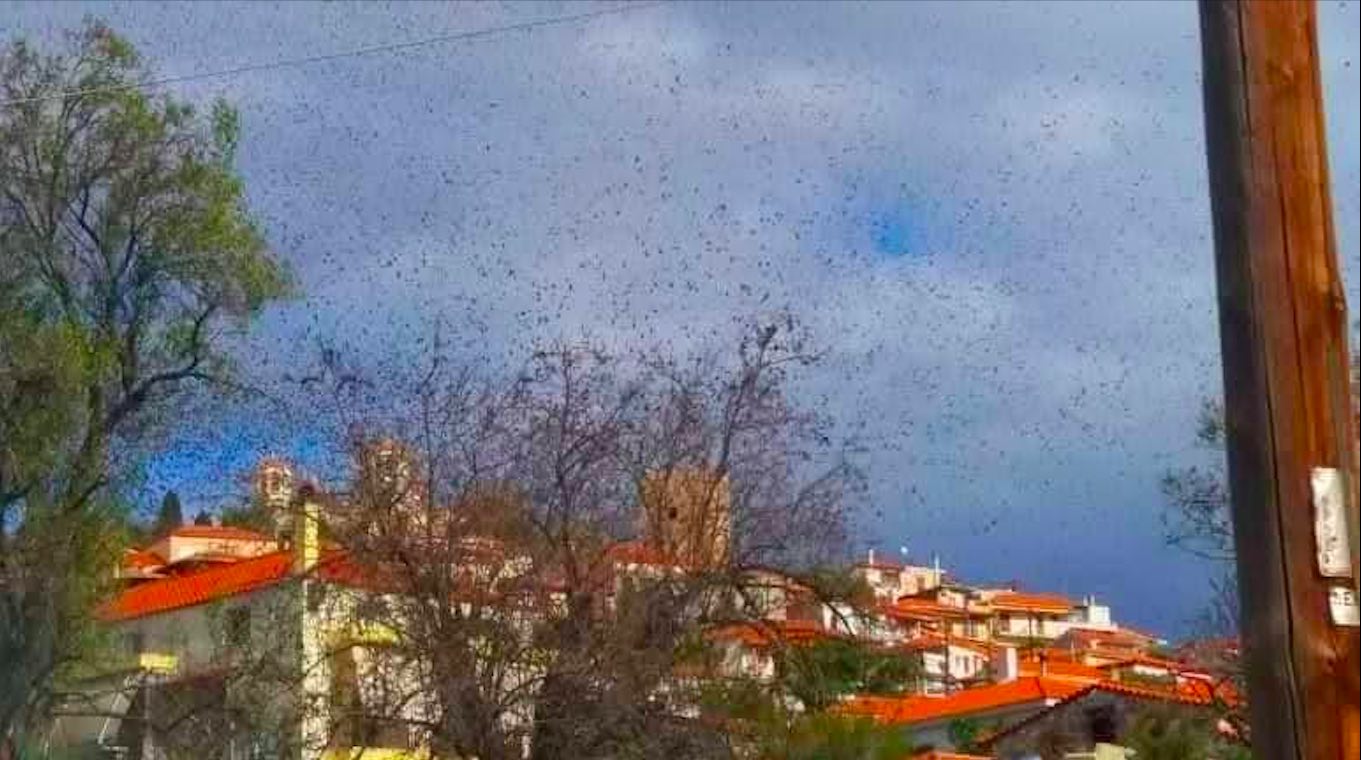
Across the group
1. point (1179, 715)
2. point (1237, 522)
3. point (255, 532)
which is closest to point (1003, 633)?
point (1179, 715)

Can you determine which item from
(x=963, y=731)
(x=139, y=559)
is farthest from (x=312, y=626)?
(x=963, y=731)

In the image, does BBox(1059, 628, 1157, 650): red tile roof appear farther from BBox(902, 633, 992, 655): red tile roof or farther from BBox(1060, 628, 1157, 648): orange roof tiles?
BBox(902, 633, 992, 655): red tile roof

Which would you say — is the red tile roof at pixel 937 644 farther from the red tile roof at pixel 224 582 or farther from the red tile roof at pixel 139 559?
the red tile roof at pixel 139 559

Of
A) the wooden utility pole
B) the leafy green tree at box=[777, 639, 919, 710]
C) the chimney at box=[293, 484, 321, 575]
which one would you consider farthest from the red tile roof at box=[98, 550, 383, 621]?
the wooden utility pole

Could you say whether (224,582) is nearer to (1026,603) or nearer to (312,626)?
(312,626)

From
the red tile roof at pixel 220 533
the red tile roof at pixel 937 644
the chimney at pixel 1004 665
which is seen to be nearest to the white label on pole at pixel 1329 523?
the red tile roof at pixel 220 533
